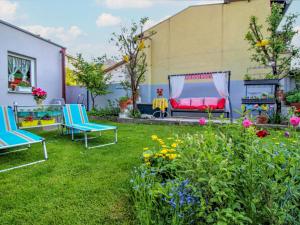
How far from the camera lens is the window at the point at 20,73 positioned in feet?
24.1

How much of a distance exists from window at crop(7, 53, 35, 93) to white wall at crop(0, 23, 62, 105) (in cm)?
18

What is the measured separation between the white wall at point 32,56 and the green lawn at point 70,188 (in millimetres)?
4200

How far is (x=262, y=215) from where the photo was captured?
4.40ft

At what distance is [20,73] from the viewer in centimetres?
775

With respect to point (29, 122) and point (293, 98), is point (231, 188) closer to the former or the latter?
point (29, 122)

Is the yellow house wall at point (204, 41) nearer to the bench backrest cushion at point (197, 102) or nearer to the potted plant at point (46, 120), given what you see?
the bench backrest cushion at point (197, 102)

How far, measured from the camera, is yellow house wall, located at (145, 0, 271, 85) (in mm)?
9523

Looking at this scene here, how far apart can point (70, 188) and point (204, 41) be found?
9778 millimetres

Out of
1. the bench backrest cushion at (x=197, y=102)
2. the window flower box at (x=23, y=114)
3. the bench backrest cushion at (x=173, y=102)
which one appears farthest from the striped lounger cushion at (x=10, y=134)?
the bench backrest cushion at (x=197, y=102)

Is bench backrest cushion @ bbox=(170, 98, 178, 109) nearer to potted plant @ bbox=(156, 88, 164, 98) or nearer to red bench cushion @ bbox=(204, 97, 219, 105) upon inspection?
potted plant @ bbox=(156, 88, 164, 98)

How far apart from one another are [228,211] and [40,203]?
1.84m

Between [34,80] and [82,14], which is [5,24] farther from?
[82,14]

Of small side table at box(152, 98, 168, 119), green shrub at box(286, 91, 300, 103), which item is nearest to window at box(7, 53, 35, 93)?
small side table at box(152, 98, 168, 119)

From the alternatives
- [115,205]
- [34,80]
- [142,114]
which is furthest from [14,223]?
[34,80]
